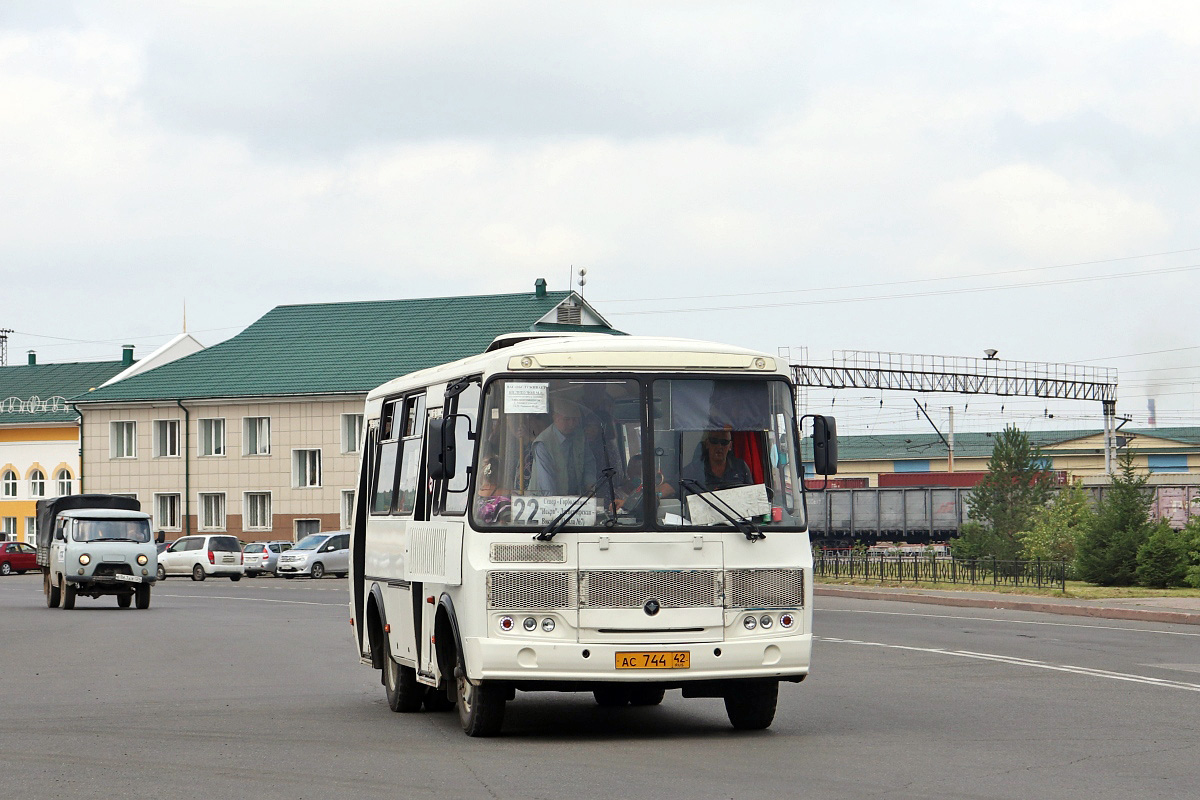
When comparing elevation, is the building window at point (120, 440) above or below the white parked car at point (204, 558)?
above

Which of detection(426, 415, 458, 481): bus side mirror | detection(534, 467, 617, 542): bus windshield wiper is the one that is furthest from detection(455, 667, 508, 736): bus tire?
detection(426, 415, 458, 481): bus side mirror

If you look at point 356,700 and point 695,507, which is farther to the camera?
point 356,700

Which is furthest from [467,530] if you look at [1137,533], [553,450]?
[1137,533]

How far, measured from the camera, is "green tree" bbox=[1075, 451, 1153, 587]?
3462 centimetres

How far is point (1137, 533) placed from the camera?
114ft

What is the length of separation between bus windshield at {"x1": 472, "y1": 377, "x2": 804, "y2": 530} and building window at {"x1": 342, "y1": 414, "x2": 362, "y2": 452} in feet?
195

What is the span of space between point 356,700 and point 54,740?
3619 millimetres

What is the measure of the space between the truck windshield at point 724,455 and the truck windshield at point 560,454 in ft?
0.68

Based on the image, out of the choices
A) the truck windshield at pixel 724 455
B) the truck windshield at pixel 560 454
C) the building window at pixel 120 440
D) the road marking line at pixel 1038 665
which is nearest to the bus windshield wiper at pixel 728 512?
the truck windshield at pixel 724 455

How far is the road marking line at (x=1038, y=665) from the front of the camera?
15.9 metres

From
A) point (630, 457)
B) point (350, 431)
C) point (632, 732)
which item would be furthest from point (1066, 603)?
point (350, 431)

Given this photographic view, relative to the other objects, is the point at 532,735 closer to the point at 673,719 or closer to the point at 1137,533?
the point at 673,719

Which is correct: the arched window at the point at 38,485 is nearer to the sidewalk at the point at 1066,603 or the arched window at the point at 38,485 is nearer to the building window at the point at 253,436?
the building window at the point at 253,436

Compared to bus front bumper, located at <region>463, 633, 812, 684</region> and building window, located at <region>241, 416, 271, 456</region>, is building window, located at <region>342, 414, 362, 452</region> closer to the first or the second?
building window, located at <region>241, 416, 271, 456</region>
